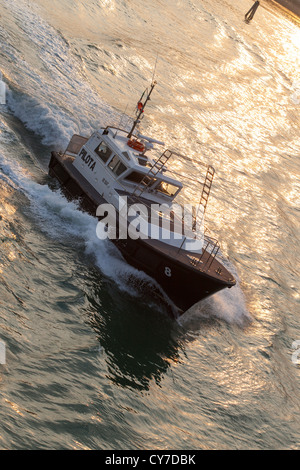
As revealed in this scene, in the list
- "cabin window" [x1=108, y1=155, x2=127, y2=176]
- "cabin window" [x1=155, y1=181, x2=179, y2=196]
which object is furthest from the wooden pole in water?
"cabin window" [x1=108, y1=155, x2=127, y2=176]

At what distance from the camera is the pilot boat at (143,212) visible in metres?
18.5

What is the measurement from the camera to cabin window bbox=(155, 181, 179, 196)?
21.1 metres

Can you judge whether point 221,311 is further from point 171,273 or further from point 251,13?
point 251,13

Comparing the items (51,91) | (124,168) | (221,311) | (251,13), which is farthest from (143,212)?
(251,13)

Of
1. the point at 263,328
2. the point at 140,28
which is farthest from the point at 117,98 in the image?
the point at 263,328

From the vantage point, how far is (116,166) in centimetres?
2091

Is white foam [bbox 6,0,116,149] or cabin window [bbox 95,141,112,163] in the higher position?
cabin window [bbox 95,141,112,163]

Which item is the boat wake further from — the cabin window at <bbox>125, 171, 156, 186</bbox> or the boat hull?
the cabin window at <bbox>125, 171, 156, 186</bbox>

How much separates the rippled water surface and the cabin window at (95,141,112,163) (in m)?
2.21

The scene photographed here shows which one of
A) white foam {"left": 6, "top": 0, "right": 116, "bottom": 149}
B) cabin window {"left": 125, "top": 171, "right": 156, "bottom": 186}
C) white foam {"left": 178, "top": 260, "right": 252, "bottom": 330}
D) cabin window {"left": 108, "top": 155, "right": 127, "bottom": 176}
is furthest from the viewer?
white foam {"left": 6, "top": 0, "right": 116, "bottom": 149}

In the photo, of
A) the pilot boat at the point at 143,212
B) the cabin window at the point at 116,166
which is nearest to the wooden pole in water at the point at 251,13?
the pilot boat at the point at 143,212

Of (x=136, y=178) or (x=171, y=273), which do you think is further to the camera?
(x=136, y=178)

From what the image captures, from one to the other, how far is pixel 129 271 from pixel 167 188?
379 centimetres

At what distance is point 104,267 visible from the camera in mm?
19438
